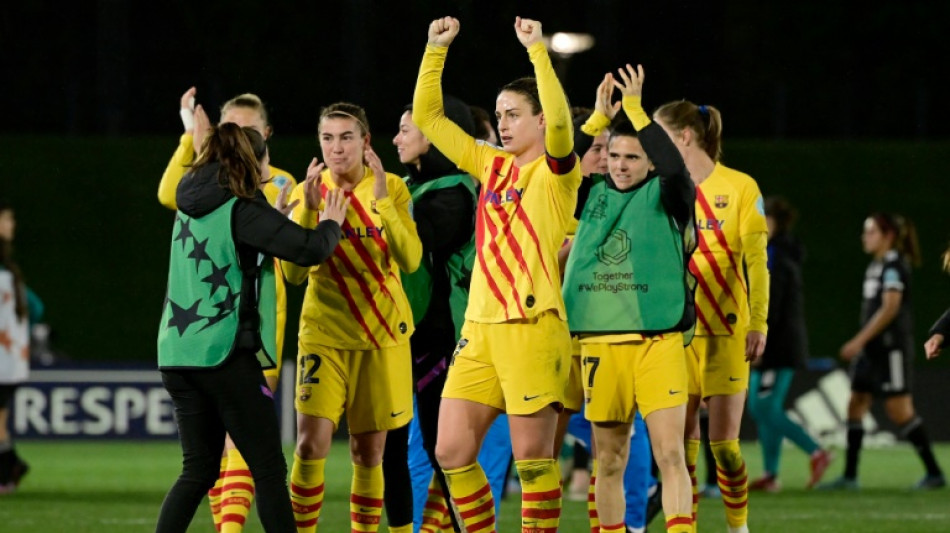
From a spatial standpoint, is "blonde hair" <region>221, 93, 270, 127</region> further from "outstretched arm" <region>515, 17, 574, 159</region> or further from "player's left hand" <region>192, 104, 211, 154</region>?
"outstretched arm" <region>515, 17, 574, 159</region>

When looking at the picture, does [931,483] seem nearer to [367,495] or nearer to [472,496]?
[367,495]

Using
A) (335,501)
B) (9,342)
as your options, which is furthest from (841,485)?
(9,342)

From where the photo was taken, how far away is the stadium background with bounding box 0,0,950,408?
17.9 m

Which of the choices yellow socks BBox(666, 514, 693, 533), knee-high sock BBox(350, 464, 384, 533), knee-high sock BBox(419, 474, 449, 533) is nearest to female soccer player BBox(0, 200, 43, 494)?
knee-high sock BBox(419, 474, 449, 533)

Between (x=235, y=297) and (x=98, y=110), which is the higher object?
(x=98, y=110)

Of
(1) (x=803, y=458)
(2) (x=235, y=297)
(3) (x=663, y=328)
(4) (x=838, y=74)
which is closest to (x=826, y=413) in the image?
(1) (x=803, y=458)

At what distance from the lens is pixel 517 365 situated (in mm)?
6180

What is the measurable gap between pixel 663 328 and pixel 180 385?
1.97m

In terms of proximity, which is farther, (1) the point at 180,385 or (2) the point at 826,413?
(2) the point at 826,413

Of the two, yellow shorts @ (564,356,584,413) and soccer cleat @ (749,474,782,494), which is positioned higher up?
yellow shorts @ (564,356,584,413)

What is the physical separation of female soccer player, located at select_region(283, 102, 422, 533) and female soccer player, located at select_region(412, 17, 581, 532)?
58 cm

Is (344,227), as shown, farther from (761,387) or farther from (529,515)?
(761,387)

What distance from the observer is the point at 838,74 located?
64.0ft

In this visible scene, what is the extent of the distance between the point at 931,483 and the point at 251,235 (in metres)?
7.23
